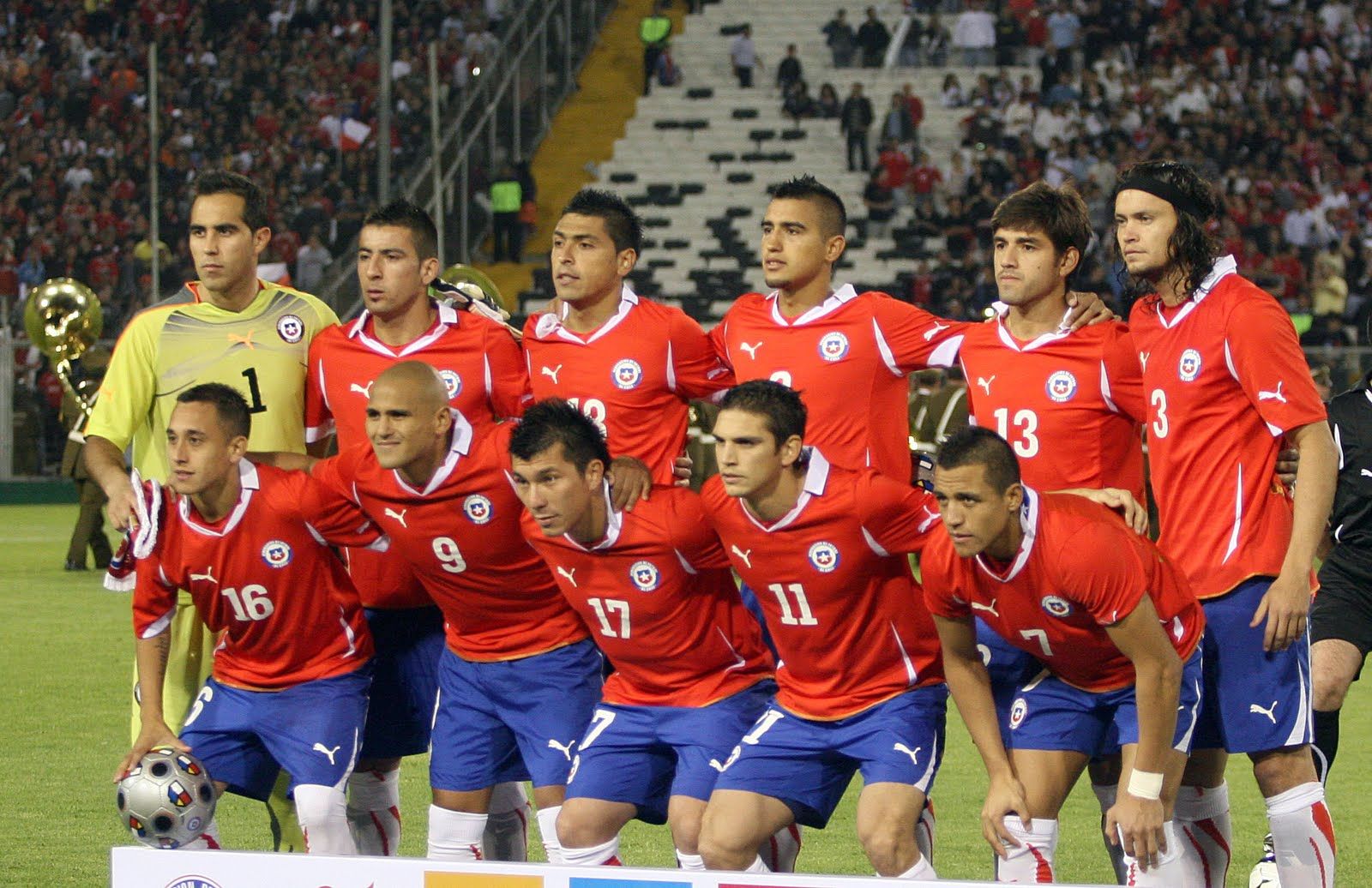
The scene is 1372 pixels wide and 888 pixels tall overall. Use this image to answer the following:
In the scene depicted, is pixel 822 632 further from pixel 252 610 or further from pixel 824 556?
pixel 252 610

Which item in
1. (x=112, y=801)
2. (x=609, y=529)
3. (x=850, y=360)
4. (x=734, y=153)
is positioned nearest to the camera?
(x=609, y=529)

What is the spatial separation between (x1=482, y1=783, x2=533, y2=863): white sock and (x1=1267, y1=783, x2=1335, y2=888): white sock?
2.25 metres

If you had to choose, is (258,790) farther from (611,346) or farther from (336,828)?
(611,346)

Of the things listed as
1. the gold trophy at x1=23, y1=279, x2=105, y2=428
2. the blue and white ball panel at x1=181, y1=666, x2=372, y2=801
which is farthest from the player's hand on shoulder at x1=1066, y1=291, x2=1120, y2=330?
the gold trophy at x1=23, y1=279, x2=105, y2=428

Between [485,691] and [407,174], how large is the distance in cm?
1888

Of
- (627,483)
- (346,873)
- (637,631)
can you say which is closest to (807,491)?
(627,483)

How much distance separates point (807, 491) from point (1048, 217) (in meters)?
1.14

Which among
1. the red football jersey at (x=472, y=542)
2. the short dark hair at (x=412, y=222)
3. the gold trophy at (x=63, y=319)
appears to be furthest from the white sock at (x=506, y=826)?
the gold trophy at (x=63, y=319)

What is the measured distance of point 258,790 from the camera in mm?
5777

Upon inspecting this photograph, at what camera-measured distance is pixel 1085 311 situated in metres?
5.65

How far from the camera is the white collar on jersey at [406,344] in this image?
6078 mm

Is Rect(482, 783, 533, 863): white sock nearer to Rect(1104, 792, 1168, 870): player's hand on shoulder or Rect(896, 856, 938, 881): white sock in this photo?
Rect(896, 856, 938, 881): white sock

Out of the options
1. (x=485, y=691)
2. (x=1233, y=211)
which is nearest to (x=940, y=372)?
(x=1233, y=211)

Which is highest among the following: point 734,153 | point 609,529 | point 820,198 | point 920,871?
point 734,153
